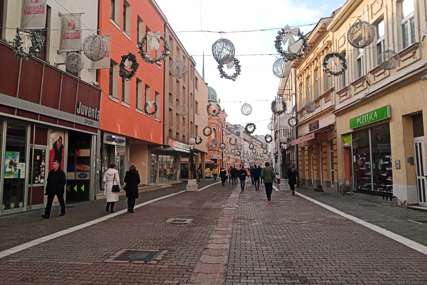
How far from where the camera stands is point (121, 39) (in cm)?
2161

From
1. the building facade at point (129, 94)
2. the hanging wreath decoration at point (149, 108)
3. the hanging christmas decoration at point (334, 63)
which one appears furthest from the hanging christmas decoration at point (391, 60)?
the hanging wreath decoration at point (149, 108)

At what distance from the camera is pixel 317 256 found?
273 inches

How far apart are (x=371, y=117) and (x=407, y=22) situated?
4.10 m

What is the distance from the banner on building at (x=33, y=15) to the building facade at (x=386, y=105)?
11.4 metres

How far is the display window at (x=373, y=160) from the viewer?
53.3 feet

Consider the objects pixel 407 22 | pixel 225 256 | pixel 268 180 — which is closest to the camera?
pixel 225 256

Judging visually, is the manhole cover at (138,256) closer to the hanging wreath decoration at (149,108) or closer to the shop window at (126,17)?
the shop window at (126,17)

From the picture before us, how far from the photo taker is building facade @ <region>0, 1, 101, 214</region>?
12141 millimetres

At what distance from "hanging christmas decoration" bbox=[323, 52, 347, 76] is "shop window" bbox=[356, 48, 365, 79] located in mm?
1400

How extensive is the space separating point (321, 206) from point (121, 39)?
1330 centimetres

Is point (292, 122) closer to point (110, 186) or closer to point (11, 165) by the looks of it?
point (110, 186)

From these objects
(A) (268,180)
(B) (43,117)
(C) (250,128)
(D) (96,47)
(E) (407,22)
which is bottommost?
(A) (268,180)

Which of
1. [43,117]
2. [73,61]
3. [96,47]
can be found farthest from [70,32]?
[43,117]

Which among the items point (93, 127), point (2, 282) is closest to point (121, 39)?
point (93, 127)
